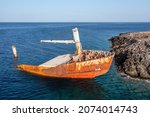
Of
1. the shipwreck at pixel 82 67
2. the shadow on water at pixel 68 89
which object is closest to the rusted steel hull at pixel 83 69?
the shipwreck at pixel 82 67

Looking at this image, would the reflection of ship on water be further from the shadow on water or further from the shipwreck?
the shipwreck

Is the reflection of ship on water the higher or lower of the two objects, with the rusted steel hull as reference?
lower

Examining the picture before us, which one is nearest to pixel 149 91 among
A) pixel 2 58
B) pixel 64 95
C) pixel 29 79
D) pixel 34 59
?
pixel 64 95

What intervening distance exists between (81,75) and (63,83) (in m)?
3.46

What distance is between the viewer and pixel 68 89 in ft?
116

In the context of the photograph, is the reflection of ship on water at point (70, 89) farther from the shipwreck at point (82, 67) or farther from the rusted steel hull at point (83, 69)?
the shipwreck at point (82, 67)

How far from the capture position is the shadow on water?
32.8 m

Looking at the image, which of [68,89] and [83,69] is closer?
[68,89]

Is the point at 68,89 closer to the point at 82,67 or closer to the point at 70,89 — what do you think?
the point at 70,89

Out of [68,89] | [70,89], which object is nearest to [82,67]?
[70,89]

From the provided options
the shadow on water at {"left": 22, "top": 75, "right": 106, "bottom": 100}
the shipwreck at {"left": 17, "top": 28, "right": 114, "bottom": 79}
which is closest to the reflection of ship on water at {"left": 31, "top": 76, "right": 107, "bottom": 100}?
the shadow on water at {"left": 22, "top": 75, "right": 106, "bottom": 100}

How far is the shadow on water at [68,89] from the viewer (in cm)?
3275

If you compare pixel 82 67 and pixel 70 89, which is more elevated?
pixel 82 67

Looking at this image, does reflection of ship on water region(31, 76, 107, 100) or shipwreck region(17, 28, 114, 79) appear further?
shipwreck region(17, 28, 114, 79)
